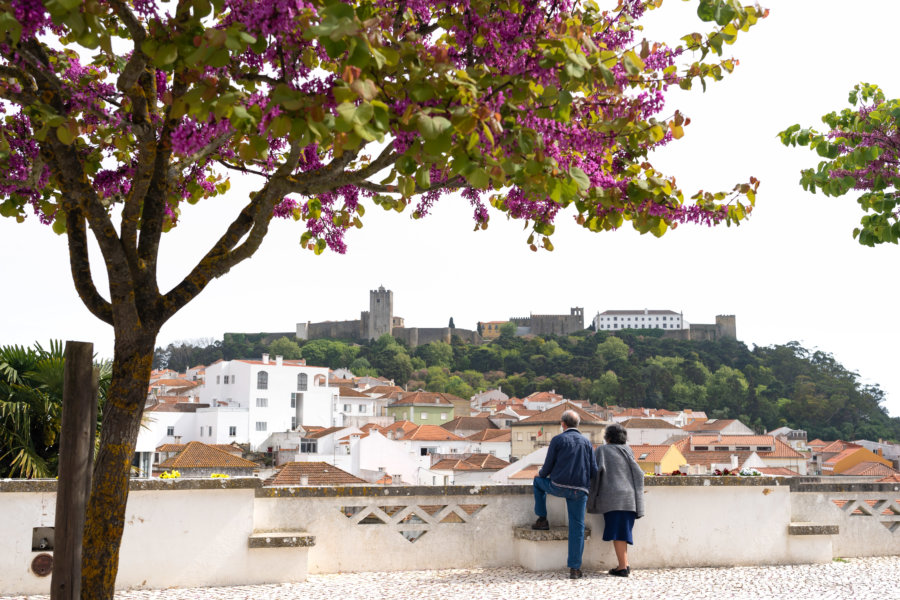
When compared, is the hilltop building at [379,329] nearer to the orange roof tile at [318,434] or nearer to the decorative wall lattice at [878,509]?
the orange roof tile at [318,434]

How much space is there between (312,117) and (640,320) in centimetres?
16076

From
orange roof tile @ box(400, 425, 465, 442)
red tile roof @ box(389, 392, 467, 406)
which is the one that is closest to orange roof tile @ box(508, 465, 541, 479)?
orange roof tile @ box(400, 425, 465, 442)

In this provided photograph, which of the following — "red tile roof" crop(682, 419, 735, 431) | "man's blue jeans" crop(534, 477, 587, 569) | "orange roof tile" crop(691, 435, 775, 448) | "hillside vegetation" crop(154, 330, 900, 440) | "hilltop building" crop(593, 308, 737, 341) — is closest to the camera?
"man's blue jeans" crop(534, 477, 587, 569)

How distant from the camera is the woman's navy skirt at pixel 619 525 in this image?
270 inches

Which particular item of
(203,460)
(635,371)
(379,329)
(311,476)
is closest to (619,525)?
(311,476)

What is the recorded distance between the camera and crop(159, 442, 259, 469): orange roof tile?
Answer: 41.6m

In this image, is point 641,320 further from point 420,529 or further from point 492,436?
point 420,529

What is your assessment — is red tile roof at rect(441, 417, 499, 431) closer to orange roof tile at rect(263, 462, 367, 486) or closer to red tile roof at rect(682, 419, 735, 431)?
red tile roof at rect(682, 419, 735, 431)

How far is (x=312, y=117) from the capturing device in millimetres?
3043

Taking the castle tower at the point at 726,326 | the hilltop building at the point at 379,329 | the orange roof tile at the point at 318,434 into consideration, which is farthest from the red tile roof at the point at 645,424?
the castle tower at the point at 726,326

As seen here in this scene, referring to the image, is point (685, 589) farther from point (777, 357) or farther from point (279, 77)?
point (777, 357)

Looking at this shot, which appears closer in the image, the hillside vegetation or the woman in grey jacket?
the woman in grey jacket

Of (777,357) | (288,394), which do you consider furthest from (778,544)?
(777,357)

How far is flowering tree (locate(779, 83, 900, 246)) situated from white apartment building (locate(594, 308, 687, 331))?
150542 millimetres
